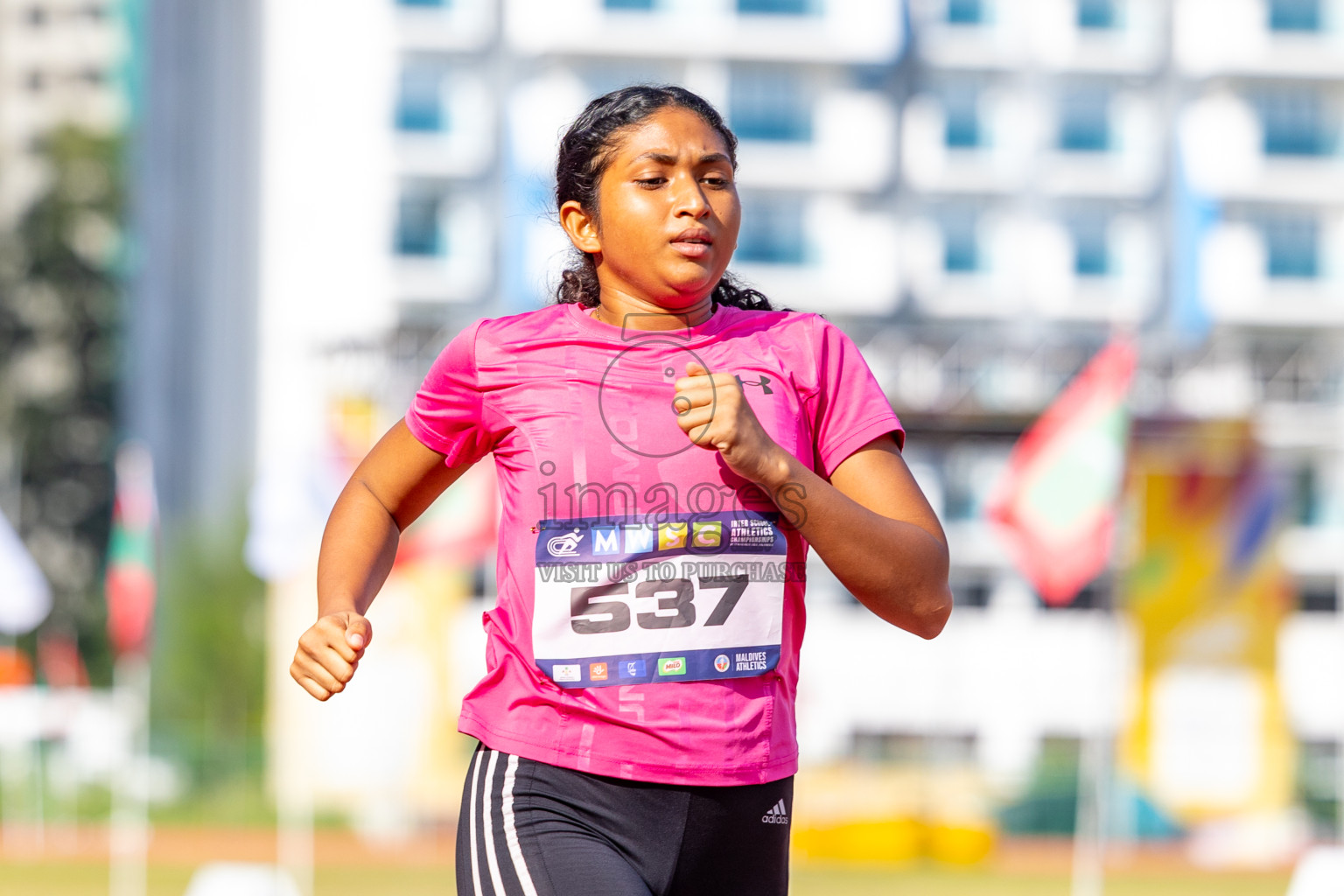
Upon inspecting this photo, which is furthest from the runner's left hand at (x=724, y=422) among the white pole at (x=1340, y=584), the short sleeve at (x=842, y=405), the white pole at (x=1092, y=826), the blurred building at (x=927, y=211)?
the blurred building at (x=927, y=211)

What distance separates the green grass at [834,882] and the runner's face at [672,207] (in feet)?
41.2

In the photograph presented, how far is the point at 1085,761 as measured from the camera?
59.2ft

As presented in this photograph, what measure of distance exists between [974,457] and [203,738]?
2686 cm

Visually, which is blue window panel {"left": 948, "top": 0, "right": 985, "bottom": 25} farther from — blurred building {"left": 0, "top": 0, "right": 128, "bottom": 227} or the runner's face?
the runner's face

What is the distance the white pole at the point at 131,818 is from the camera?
50.2 ft

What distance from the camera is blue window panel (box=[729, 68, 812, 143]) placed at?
147 ft

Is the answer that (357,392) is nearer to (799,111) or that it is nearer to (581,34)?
(581,34)

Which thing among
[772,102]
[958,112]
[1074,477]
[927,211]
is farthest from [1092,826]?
[958,112]

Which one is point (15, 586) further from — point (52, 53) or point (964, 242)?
point (52, 53)

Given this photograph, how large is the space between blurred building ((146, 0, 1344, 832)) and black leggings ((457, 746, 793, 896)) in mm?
30632

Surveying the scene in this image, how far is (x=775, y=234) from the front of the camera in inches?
1775

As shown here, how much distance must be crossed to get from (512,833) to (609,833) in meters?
0.13

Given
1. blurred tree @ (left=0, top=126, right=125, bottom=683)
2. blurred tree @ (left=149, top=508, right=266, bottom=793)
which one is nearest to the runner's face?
blurred tree @ (left=149, top=508, right=266, bottom=793)

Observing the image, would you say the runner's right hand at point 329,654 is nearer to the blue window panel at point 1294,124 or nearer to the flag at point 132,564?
the flag at point 132,564
